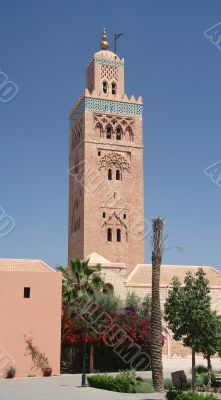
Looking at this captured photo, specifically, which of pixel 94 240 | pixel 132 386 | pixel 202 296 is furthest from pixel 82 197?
pixel 132 386

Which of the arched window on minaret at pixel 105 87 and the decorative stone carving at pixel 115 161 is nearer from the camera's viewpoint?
the decorative stone carving at pixel 115 161

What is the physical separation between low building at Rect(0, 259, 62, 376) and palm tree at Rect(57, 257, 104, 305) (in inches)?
105

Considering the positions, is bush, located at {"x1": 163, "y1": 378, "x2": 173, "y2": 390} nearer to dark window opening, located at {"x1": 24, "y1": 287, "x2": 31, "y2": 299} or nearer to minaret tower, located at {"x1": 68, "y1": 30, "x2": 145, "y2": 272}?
dark window opening, located at {"x1": 24, "y1": 287, "x2": 31, "y2": 299}

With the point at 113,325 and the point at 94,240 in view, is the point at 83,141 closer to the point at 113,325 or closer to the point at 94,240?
the point at 94,240

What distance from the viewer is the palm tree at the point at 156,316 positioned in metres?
19.3

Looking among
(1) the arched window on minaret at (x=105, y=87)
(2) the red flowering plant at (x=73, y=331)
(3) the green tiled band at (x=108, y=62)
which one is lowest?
(2) the red flowering plant at (x=73, y=331)

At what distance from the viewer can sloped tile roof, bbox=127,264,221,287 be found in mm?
36469

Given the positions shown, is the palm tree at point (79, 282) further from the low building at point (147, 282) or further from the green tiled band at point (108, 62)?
the green tiled band at point (108, 62)

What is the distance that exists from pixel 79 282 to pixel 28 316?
499 centimetres

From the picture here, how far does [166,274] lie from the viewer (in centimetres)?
3794

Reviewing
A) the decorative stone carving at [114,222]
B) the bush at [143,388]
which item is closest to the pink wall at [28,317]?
the bush at [143,388]

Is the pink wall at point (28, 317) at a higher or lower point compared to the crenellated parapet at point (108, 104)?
lower

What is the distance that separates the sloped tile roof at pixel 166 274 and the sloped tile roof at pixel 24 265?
690 cm

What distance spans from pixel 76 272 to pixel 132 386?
11.9 metres
